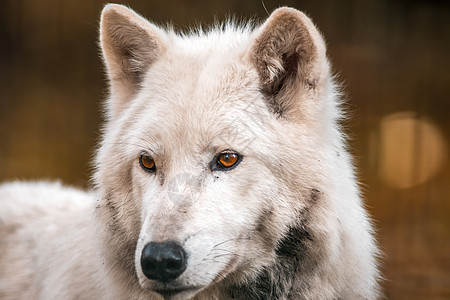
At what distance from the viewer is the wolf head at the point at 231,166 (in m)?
2.83

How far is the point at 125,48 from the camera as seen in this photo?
3549 millimetres

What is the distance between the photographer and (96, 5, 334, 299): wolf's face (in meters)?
2.76

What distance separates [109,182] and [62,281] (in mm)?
856

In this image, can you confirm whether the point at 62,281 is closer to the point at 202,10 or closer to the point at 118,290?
the point at 118,290

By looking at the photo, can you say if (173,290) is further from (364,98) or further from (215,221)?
(364,98)

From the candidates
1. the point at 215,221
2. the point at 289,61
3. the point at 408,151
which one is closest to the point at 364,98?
the point at 408,151

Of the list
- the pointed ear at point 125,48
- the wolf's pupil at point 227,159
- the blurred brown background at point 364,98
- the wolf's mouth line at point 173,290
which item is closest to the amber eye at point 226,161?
the wolf's pupil at point 227,159

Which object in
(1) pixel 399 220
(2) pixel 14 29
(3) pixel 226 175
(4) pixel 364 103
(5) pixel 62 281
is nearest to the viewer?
(3) pixel 226 175

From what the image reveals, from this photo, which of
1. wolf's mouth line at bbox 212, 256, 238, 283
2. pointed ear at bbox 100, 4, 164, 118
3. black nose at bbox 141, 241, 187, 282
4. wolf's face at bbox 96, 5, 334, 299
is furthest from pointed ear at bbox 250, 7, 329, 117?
black nose at bbox 141, 241, 187, 282

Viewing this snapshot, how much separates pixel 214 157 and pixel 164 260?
2.03 feet

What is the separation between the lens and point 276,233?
9.92ft

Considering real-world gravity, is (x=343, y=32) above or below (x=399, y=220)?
above

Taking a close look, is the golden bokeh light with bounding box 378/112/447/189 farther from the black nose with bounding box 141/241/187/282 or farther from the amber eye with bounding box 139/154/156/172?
the black nose with bounding box 141/241/187/282

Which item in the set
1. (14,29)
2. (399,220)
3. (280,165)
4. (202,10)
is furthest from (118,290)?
(14,29)
